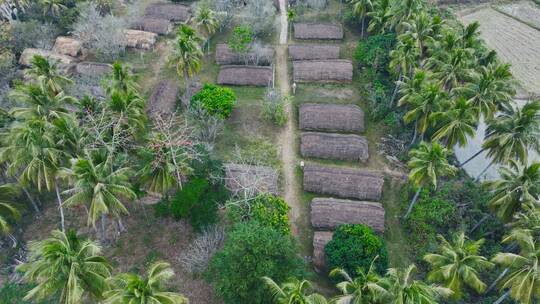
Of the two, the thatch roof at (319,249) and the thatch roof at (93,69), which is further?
the thatch roof at (93,69)

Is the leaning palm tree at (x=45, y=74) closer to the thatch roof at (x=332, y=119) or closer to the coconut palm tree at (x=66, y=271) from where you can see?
the coconut palm tree at (x=66, y=271)

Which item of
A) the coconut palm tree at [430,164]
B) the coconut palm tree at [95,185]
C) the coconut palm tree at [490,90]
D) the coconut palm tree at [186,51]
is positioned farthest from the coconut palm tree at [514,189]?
the coconut palm tree at [186,51]

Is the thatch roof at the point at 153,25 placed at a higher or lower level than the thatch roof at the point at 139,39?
higher

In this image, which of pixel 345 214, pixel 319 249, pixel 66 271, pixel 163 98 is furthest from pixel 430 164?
pixel 163 98

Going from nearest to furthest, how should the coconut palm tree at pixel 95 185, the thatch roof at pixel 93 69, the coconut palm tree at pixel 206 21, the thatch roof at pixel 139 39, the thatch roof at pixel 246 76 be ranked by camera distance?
the coconut palm tree at pixel 95 185 → the thatch roof at pixel 93 69 → the thatch roof at pixel 246 76 → the coconut palm tree at pixel 206 21 → the thatch roof at pixel 139 39

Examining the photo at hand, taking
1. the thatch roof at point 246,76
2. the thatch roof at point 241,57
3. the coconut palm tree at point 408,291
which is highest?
the thatch roof at point 241,57

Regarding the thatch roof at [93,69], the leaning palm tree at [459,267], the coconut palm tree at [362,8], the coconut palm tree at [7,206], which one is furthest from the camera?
the coconut palm tree at [362,8]

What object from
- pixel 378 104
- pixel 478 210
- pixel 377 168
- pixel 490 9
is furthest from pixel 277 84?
pixel 490 9
